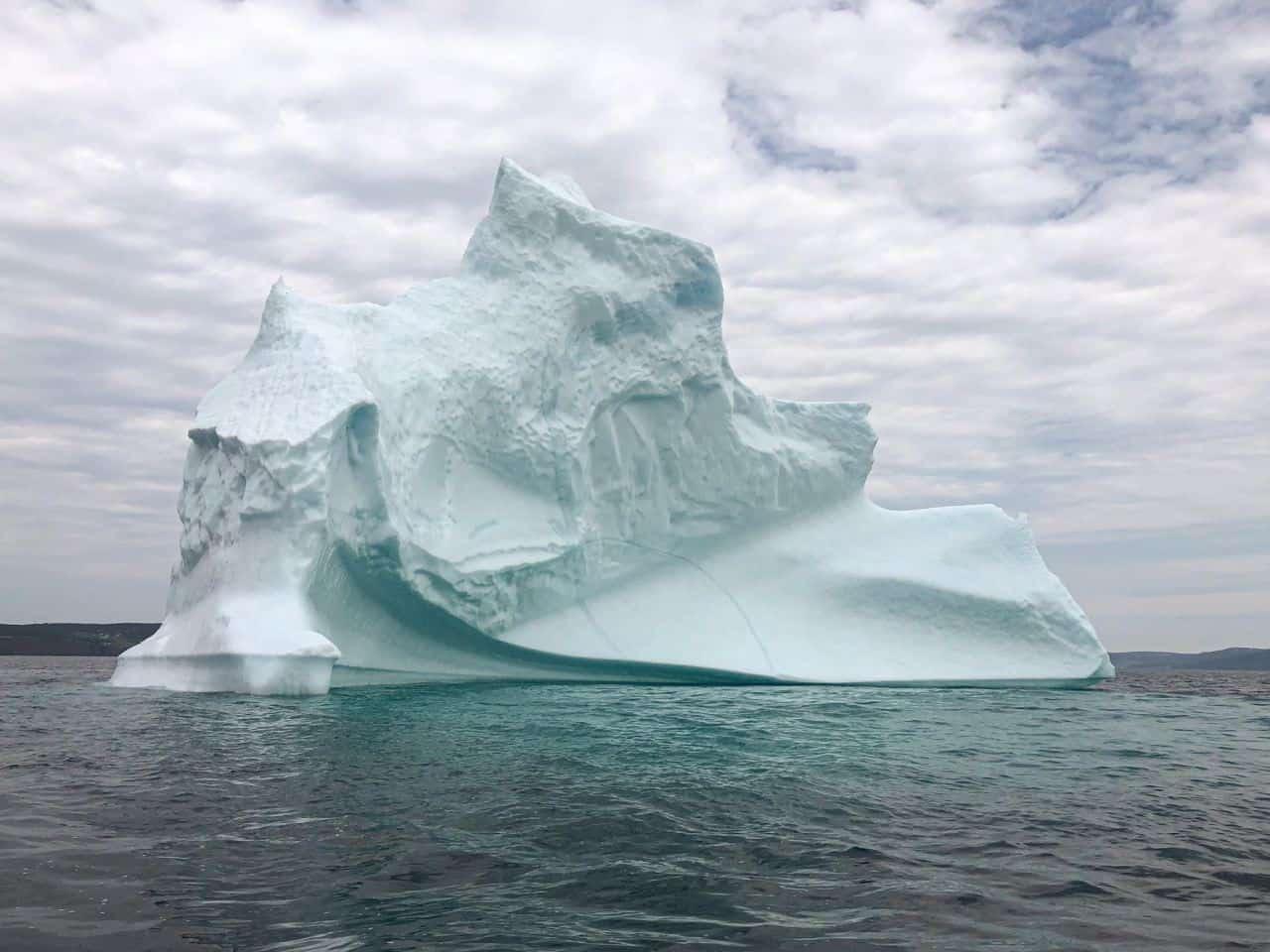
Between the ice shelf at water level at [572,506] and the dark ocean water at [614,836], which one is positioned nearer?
the dark ocean water at [614,836]

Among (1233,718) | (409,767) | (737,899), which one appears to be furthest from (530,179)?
(737,899)

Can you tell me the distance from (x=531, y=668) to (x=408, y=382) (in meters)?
5.11

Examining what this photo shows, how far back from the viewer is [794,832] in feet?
17.6

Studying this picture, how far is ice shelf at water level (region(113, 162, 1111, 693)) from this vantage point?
13539mm

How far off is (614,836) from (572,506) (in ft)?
35.9

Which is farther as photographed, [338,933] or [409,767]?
[409,767]

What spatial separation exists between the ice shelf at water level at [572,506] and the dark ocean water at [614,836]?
4.30 metres

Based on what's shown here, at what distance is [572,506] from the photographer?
631 inches

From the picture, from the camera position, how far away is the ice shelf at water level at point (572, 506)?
1354 cm

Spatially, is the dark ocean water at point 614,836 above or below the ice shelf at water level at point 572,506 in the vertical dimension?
below

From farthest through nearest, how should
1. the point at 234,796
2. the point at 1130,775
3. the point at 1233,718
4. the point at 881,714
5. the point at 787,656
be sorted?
the point at 787,656, the point at 1233,718, the point at 881,714, the point at 1130,775, the point at 234,796

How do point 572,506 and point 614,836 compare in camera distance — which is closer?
point 614,836

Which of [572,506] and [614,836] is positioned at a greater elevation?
[572,506]

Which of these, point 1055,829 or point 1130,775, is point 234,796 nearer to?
point 1055,829
